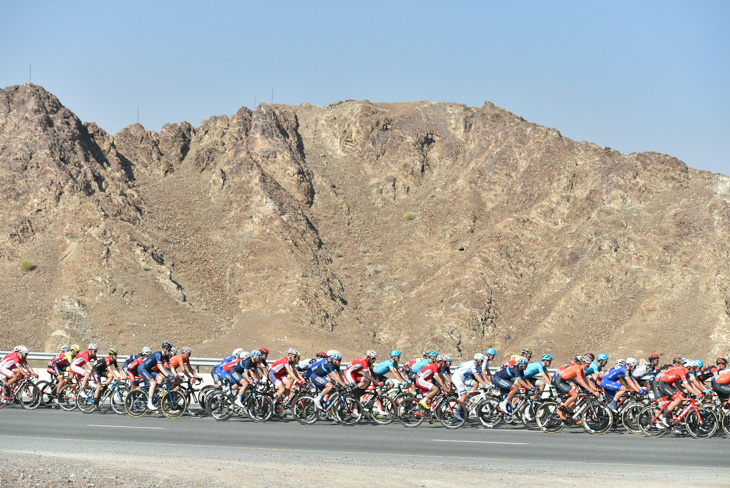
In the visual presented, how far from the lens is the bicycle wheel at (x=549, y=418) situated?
64.8 feet

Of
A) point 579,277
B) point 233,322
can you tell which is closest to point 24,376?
point 233,322

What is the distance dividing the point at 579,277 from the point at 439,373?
109 feet

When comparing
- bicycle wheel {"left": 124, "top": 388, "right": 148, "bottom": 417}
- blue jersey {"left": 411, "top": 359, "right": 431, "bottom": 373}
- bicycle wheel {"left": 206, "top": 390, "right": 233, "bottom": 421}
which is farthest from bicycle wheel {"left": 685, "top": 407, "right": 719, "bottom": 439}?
bicycle wheel {"left": 124, "top": 388, "right": 148, "bottom": 417}

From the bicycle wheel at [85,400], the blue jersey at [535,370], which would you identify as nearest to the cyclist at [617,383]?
the blue jersey at [535,370]

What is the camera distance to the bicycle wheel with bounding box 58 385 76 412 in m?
22.8

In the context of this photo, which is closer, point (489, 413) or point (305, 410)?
point (489, 413)

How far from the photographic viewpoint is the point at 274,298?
53969mm

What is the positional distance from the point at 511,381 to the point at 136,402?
980cm

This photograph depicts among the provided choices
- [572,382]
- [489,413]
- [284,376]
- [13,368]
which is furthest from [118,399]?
[572,382]

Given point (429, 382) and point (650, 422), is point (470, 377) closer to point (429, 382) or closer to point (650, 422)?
point (429, 382)

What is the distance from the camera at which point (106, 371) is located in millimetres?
22406

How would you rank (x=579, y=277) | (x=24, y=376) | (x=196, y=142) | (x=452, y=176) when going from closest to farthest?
(x=24, y=376) → (x=579, y=277) → (x=452, y=176) → (x=196, y=142)

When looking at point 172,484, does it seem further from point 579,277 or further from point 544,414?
point 579,277

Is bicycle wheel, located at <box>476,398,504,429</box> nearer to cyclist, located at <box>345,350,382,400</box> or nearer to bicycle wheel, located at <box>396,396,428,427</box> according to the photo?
bicycle wheel, located at <box>396,396,428,427</box>
